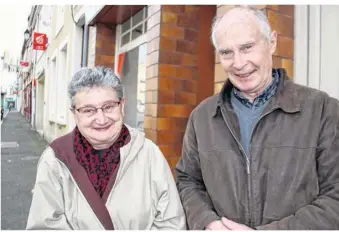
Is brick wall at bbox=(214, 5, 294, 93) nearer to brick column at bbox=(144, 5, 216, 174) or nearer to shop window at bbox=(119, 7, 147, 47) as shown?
brick column at bbox=(144, 5, 216, 174)

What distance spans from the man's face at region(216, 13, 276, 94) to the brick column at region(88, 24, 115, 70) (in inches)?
158

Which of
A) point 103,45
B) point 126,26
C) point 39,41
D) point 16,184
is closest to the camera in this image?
point 126,26

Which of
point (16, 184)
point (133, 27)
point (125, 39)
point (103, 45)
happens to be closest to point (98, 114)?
point (133, 27)

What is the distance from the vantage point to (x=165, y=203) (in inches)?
57.7

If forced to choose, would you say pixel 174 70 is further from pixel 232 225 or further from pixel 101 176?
pixel 232 225

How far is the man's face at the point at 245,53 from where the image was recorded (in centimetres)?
134

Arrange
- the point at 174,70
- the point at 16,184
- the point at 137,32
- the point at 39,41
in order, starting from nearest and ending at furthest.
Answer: the point at 174,70 → the point at 137,32 → the point at 16,184 → the point at 39,41

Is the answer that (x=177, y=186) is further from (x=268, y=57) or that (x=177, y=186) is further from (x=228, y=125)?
(x=268, y=57)

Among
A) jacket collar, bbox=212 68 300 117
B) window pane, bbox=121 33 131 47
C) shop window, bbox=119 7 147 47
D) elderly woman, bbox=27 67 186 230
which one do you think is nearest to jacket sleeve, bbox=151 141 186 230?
elderly woman, bbox=27 67 186 230

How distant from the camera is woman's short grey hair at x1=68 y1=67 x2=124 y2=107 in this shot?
57.9 inches

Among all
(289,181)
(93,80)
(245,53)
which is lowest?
Answer: (289,181)

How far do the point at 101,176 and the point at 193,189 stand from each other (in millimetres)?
442

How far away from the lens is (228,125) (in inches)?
54.1

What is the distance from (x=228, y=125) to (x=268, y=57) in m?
0.36
